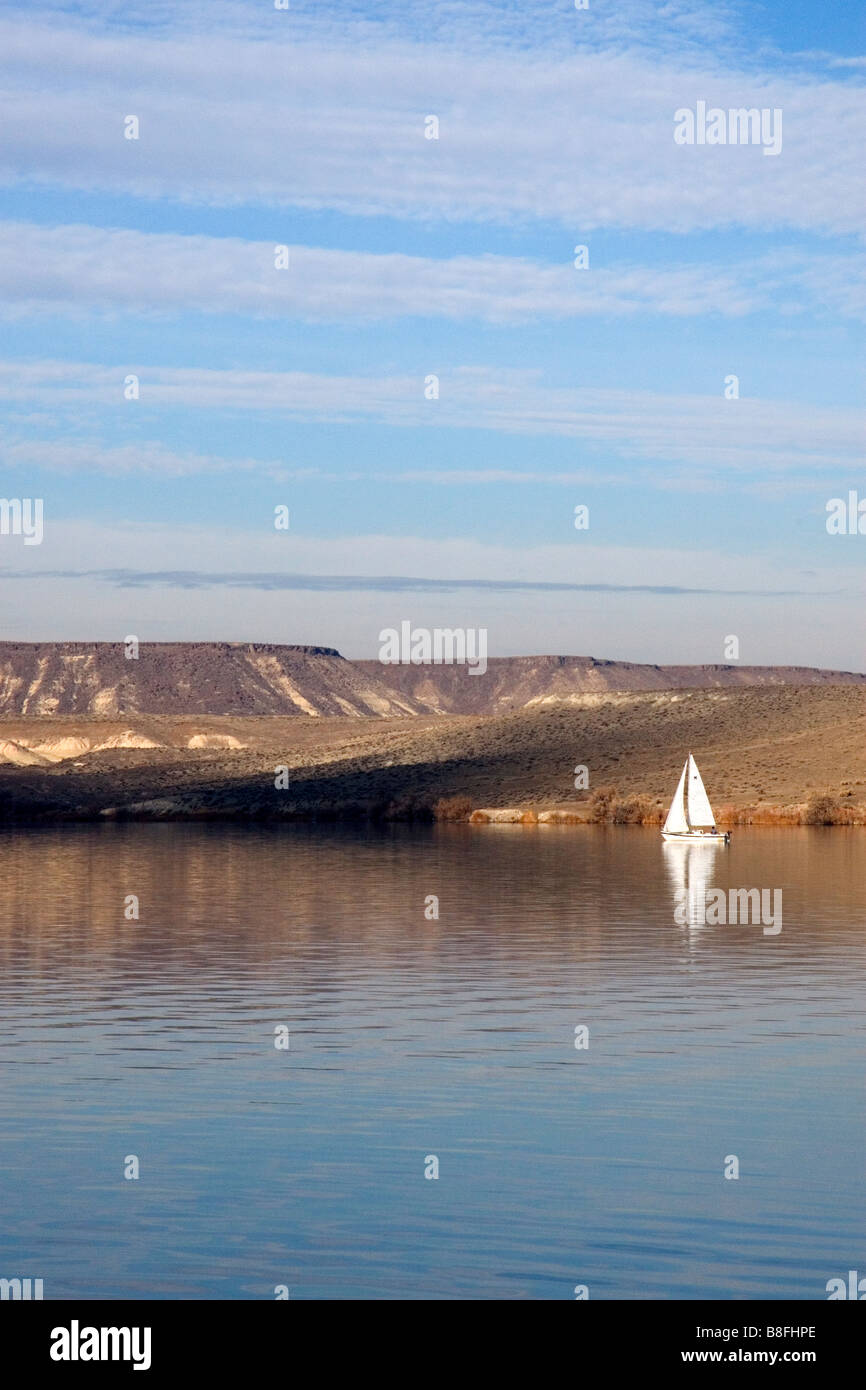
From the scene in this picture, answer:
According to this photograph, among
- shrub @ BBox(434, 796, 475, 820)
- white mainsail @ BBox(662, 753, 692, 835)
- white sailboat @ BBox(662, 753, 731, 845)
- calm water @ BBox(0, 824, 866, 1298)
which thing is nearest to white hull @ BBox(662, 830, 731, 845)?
white sailboat @ BBox(662, 753, 731, 845)

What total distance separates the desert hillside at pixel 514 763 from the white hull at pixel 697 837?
808 inches

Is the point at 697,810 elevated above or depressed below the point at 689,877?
above

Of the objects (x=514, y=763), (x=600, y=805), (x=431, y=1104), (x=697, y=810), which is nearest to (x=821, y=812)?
(x=600, y=805)

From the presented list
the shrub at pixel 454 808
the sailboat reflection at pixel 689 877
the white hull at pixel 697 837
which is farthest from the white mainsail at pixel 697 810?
the shrub at pixel 454 808

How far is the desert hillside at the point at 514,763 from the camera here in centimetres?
11256

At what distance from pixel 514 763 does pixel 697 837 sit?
52.1 meters

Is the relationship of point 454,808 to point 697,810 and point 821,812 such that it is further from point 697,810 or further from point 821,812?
point 697,810

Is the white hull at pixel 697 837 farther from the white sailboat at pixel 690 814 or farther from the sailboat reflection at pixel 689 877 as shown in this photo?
the sailboat reflection at pixel 689 877

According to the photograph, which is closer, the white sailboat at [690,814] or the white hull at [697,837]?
the white hull at [697,837]

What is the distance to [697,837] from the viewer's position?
253ft

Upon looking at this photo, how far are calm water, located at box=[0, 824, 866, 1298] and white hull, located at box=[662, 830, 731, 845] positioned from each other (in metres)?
33.2

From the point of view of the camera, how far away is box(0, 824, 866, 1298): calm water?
1430 cm
